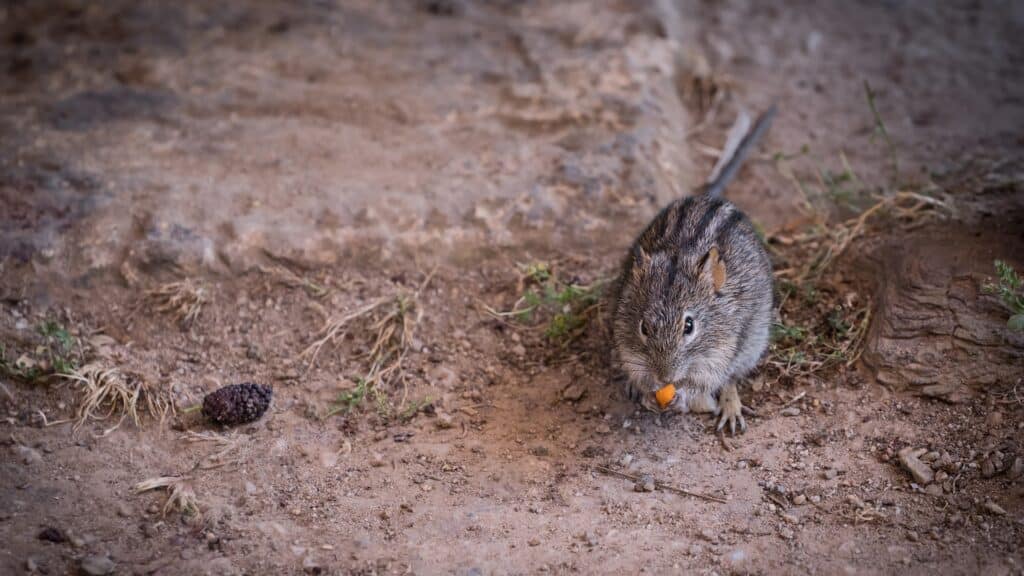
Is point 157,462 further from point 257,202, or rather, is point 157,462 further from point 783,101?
point 783,101

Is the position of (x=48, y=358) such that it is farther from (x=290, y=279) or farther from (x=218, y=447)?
(x=290, y=279)

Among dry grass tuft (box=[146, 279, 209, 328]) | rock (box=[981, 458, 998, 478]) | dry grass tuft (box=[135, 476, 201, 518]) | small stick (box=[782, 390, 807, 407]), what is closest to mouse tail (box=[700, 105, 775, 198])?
small stick (box=[782, 390, 807, 407])

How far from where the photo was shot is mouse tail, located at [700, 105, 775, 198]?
→ 534cm

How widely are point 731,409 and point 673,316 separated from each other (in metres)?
0.61

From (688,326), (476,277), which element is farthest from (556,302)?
(688,326)

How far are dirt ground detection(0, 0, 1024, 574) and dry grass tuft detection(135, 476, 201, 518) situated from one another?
0.03 meters

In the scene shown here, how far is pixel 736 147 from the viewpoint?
5.83m

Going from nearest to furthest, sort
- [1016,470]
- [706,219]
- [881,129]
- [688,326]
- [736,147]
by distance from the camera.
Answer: [1016,470] → [688,326] → [706,219] → [881,129] → [736,147]

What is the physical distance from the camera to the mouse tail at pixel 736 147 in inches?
210

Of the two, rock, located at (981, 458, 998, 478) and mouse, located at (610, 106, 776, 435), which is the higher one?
mouse, located at (610, 106, 776, 435)

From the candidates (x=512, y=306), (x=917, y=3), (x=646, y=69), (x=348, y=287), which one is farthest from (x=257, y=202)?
(x=917, y=3)

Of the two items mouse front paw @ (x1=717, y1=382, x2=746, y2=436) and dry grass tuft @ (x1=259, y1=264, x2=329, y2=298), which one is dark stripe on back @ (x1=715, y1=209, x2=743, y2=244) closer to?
mouse front paw @ (x1=717, y1=382, x2=746, y2=436)

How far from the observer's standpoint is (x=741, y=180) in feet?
18.8

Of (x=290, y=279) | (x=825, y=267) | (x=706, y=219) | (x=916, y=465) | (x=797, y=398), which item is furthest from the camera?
(x=825, y=267)
